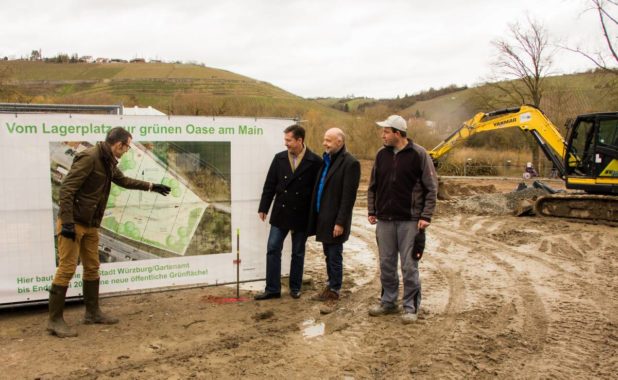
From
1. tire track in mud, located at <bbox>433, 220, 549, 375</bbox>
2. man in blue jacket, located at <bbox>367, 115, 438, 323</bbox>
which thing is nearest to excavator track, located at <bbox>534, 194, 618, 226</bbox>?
tire track in mud, located at <bbox>433, 220, 549, 375</bbox>

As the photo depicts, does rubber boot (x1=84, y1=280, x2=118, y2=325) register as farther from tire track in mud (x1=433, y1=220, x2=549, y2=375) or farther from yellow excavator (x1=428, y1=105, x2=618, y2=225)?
yellow excavator (x1=428, y1=105, x2=618, y2=225)

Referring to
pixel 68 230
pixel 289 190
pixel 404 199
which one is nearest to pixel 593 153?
pixel 404 199

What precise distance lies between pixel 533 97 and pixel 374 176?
31.7 meters

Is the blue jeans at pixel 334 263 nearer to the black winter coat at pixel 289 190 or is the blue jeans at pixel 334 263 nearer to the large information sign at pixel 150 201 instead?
the black winter coat at pixel 289 190

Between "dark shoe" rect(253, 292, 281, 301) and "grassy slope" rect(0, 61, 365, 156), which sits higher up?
"grassy slope" rect(0, 61, 365, 156)

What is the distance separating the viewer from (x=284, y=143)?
6570 millimetres

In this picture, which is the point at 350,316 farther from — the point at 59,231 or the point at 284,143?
the point at 59,231

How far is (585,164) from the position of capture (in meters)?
13.3

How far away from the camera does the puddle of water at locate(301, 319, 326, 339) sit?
4.94 metres

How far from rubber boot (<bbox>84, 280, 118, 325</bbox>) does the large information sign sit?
0.50 m

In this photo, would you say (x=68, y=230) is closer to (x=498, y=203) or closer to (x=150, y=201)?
(x=150, y=201)

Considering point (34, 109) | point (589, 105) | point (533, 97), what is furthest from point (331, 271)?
point (589, 105)

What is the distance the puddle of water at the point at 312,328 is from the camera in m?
4.94

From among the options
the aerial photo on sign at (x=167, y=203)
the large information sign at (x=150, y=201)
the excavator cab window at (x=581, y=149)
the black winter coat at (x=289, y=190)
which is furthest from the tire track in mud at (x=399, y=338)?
the excavator cab window at (x=581, y=149)
